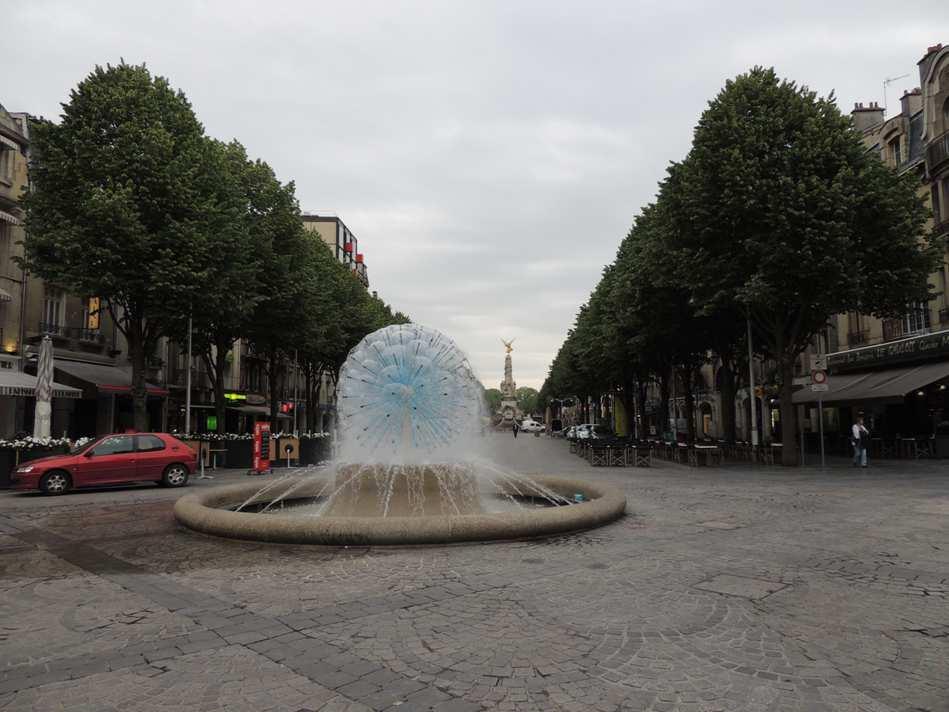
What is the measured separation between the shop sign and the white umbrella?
3445cm

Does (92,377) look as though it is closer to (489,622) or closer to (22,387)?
(22,387)

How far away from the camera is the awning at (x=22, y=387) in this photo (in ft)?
82.1

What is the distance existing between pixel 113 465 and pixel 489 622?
15712 millimetres

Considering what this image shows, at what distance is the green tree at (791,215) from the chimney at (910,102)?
13.9 m

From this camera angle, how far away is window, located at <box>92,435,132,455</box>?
1744 cm

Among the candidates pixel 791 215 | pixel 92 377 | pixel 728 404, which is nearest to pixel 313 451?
pixel 92 377

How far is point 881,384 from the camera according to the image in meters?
28.1

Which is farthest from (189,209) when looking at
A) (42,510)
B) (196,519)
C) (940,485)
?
(940,485)

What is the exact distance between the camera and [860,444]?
2305cm

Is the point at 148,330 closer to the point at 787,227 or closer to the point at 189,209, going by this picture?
the point at 189,209

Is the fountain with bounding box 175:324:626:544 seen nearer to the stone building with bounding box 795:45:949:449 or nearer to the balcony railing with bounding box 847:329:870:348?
the stone building with bounding box 795:45:949:449

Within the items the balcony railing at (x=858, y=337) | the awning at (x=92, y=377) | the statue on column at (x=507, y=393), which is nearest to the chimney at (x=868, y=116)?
the balcony railing at (x=858, y=337)

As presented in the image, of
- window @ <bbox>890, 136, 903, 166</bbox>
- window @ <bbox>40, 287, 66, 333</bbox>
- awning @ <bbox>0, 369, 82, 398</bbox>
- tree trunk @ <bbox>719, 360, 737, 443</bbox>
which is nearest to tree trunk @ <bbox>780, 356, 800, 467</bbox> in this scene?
tree trunk @ <bbox>719, 360, 737, 443</bbox>

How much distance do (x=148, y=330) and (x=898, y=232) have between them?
28344mm
